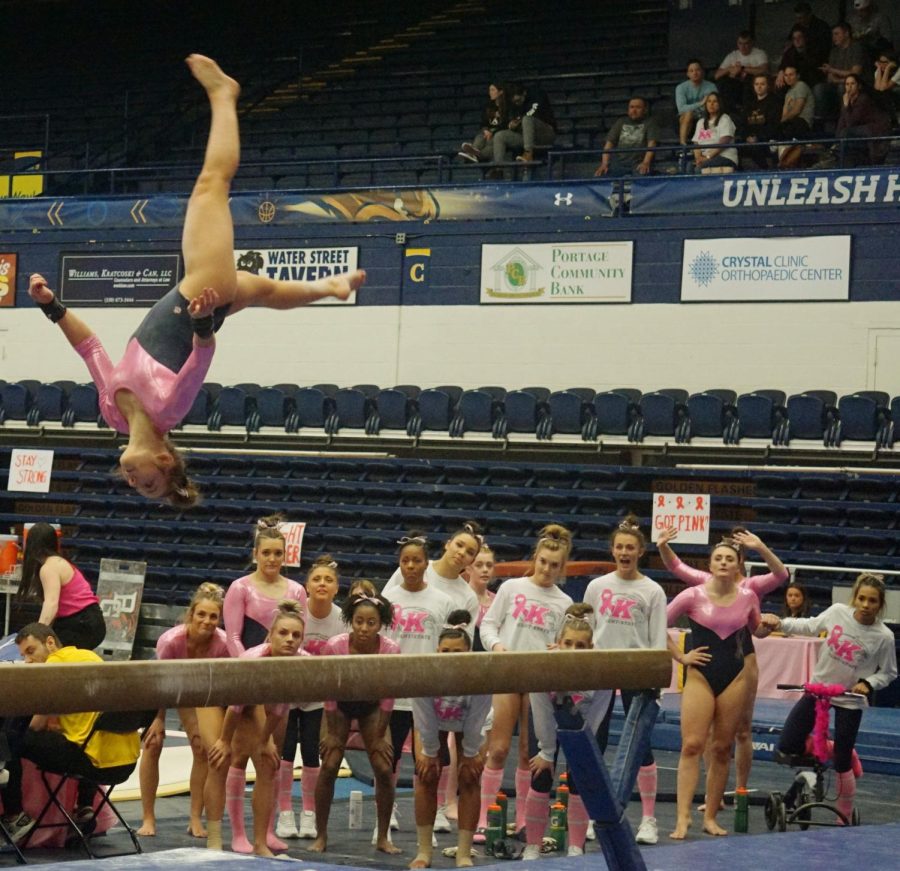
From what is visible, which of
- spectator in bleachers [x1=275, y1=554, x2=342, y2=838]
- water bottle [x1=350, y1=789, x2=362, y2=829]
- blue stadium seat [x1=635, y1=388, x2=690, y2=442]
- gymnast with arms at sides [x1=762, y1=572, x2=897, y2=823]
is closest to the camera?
spectator in bleachers [x1=275, y1=554, x2=342, y2=838]

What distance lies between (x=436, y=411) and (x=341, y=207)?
2798 millimetres

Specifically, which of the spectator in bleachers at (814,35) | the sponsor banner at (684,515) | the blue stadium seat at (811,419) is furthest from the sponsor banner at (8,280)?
the blue stadium seat at (811,419)

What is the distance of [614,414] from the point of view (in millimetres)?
14422

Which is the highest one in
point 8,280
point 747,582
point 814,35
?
point 814,35

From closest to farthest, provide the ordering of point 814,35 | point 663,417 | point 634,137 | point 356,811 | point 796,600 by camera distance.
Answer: point 356,811 < point 796,600 < point 663,417 < point 814,35 < point 634,137

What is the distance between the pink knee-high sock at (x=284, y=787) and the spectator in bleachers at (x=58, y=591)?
1.22 m

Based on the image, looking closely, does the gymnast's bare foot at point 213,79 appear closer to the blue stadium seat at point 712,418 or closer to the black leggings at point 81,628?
the black leggings at point 81,628

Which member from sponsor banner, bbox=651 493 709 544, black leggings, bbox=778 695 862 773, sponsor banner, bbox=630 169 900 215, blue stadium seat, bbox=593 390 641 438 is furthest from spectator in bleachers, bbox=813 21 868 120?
black leggings, bbox=778 695 862 773

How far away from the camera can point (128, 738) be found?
266 inches

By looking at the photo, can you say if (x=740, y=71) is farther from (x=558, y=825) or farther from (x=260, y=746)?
(x=260, y=746)

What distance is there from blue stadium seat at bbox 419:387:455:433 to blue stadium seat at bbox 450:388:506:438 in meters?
0.10

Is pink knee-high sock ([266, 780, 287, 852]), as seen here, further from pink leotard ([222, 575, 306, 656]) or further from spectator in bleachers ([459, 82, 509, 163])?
spectator in bleachers ([459, 82, 509, 163])

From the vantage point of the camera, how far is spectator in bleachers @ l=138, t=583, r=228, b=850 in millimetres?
6883

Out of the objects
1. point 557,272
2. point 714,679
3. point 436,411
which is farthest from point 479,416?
point 714,679
